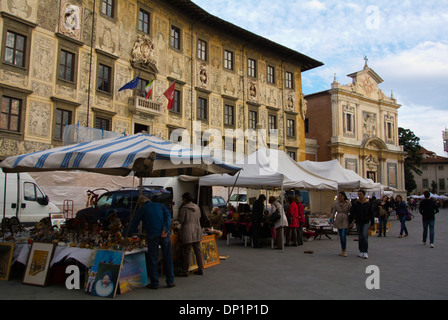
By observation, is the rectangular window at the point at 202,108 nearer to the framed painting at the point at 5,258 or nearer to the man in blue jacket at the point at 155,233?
the framed painting at the point at 5,258

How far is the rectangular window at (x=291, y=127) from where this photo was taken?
111 ft

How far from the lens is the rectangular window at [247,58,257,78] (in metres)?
30.7

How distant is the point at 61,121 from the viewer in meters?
19.7

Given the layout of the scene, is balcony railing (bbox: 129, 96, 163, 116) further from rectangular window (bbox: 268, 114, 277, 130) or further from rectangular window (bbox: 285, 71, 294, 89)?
rectangular window (bbox: 285, 71, 294, 89)

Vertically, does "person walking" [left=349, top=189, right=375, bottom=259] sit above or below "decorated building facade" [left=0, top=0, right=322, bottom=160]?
below

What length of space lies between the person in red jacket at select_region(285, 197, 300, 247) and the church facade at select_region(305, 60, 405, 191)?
2974cm

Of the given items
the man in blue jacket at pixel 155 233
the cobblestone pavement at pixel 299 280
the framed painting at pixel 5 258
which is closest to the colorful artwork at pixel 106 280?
the cobblestone pavement at pixel 299 280

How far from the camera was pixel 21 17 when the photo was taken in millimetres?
18047

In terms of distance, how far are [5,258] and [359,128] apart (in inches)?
1699

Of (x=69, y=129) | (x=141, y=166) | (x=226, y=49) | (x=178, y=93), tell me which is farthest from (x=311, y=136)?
(x=141, y=166)

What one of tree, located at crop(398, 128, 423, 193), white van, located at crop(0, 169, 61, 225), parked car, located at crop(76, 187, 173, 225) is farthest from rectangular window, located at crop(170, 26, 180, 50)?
tree, located at crop(398, 128, 423, 193)

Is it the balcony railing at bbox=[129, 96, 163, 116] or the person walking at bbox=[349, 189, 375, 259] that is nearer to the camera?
the person walking at bbox=[349, 189, 375, 259]
